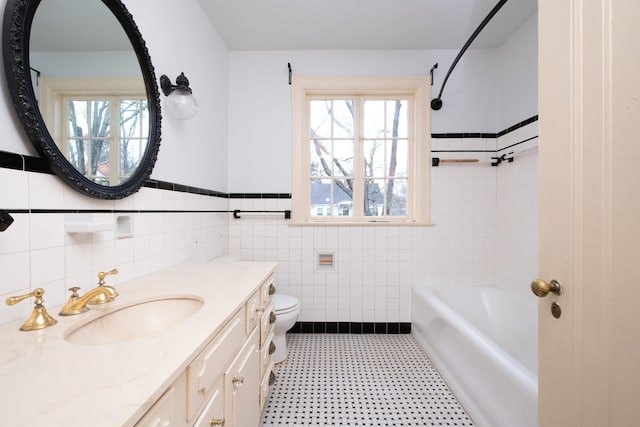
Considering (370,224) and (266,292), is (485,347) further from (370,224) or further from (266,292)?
(370,224)

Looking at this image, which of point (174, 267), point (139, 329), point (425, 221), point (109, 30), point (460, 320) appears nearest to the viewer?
point (139, 329)

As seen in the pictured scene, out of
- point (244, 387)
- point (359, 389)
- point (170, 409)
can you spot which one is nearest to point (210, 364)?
point (170, 409)

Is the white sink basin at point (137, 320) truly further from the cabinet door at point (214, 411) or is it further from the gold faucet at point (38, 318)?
the cabinet door at point (214, 411)

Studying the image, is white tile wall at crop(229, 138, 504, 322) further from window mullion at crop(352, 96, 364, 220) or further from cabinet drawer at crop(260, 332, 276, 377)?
cabinet drawer at crop(260, 332, 276, 377)

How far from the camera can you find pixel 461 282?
2.30m

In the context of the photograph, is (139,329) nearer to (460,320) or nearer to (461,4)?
(460,320)

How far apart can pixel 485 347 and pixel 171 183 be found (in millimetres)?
1826

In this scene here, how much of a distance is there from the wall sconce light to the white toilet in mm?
1231

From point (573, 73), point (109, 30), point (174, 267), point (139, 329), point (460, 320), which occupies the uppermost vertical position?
point (109, 30)

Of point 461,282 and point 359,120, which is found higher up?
point 359,120

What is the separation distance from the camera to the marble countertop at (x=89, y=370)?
1.25ft

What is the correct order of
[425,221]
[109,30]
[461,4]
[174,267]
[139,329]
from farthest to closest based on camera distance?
[425,221]
[461,4]
[174,267]
[109,30]
[139,329]

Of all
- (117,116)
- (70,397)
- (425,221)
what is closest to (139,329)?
(70,397)

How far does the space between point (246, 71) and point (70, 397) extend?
2.46 m
